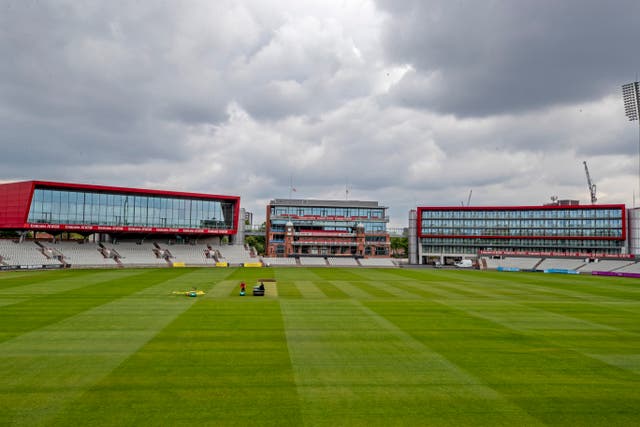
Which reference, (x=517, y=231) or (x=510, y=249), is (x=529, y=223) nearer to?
(x=517, y=231)

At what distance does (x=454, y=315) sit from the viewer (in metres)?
28.2

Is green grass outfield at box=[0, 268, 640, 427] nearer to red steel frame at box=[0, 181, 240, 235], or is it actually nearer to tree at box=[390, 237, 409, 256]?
red steel frame at box=[0, 181, 240, 235]

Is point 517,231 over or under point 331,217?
under

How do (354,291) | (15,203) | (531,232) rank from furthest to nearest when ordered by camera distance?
(531,232)
(15,203)
(354,291)

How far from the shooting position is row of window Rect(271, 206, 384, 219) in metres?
107

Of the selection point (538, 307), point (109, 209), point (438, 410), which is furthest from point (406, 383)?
point (109, 209)

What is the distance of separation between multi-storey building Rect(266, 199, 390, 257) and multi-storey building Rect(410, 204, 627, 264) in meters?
12.2

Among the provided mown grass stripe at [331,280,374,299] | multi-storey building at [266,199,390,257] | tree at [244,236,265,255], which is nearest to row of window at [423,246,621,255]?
multi-storey building at [266,199,390,257]

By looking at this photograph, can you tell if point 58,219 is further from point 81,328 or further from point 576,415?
point 576,415

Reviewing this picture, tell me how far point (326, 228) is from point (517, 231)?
47585 mm

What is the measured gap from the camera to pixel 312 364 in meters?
16.5

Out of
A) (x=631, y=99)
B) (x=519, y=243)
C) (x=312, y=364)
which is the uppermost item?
(x=631, y=99)

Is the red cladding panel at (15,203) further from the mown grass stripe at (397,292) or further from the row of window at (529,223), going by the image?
the row of window at (529,223)

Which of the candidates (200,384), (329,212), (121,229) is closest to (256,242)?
(329,212)
